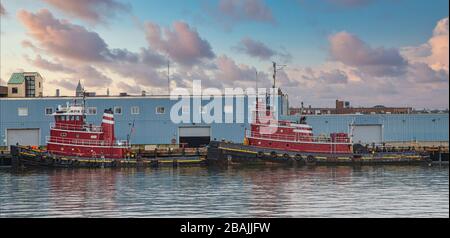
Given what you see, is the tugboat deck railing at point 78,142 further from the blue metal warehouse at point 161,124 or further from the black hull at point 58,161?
the blue metal warehouse at point 161,124

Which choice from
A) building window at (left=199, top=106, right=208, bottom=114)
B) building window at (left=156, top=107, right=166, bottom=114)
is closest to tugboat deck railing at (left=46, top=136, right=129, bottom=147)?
building window at (left=156, top=107, right=166, bottom=114)

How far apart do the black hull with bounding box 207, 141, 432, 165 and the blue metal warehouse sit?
7516mm

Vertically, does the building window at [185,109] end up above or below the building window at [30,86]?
below

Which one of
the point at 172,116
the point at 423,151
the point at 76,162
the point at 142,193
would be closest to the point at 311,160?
the point at 423,151

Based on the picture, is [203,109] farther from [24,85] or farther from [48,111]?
[24,85]

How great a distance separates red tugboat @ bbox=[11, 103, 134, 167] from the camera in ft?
178

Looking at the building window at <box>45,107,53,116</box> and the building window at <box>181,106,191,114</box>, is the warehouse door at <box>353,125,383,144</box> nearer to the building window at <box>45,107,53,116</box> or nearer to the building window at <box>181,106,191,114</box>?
the building window at <box>181,106,191,114</box>

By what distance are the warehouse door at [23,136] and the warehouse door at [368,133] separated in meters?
33.2

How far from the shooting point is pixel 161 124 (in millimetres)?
66125

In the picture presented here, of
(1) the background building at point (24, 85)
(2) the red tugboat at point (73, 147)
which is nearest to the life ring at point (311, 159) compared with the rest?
(2) the red tugboat at point (73, 147)

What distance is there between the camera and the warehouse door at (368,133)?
6738cm

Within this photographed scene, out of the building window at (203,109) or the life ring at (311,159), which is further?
the building window at (203,109)

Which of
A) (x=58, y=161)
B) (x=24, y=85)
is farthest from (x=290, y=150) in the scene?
(x=24, y=85)
